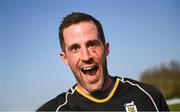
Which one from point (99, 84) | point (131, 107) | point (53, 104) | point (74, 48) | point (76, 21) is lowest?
point (131, 107)

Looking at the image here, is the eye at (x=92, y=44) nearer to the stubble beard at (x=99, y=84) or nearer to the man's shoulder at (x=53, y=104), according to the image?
the stubble beard at (x=99, y=84)

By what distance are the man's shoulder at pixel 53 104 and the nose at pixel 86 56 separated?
0.40 metres

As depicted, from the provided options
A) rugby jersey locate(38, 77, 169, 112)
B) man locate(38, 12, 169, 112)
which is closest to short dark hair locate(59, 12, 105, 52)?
man locate(38, 12, 169, 112)

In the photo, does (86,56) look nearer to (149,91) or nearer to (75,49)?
(75,49)

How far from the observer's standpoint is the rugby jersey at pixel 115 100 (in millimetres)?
2537

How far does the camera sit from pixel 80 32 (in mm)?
2518

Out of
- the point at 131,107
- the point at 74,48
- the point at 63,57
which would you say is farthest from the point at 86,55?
the point at 131,107

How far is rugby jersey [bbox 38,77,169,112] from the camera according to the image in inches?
99.9

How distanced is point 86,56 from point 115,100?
18.0 inches

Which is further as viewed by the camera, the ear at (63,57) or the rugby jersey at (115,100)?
the ear at (63,57)

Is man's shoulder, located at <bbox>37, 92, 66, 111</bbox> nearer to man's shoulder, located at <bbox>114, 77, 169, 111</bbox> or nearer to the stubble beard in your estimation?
the stubble beard

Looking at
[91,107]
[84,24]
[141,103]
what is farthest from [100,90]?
[84,24]

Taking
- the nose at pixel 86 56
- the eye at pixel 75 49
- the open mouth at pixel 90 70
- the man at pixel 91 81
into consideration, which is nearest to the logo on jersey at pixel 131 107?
the man at pixel 91 81

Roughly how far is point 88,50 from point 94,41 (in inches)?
3.8
